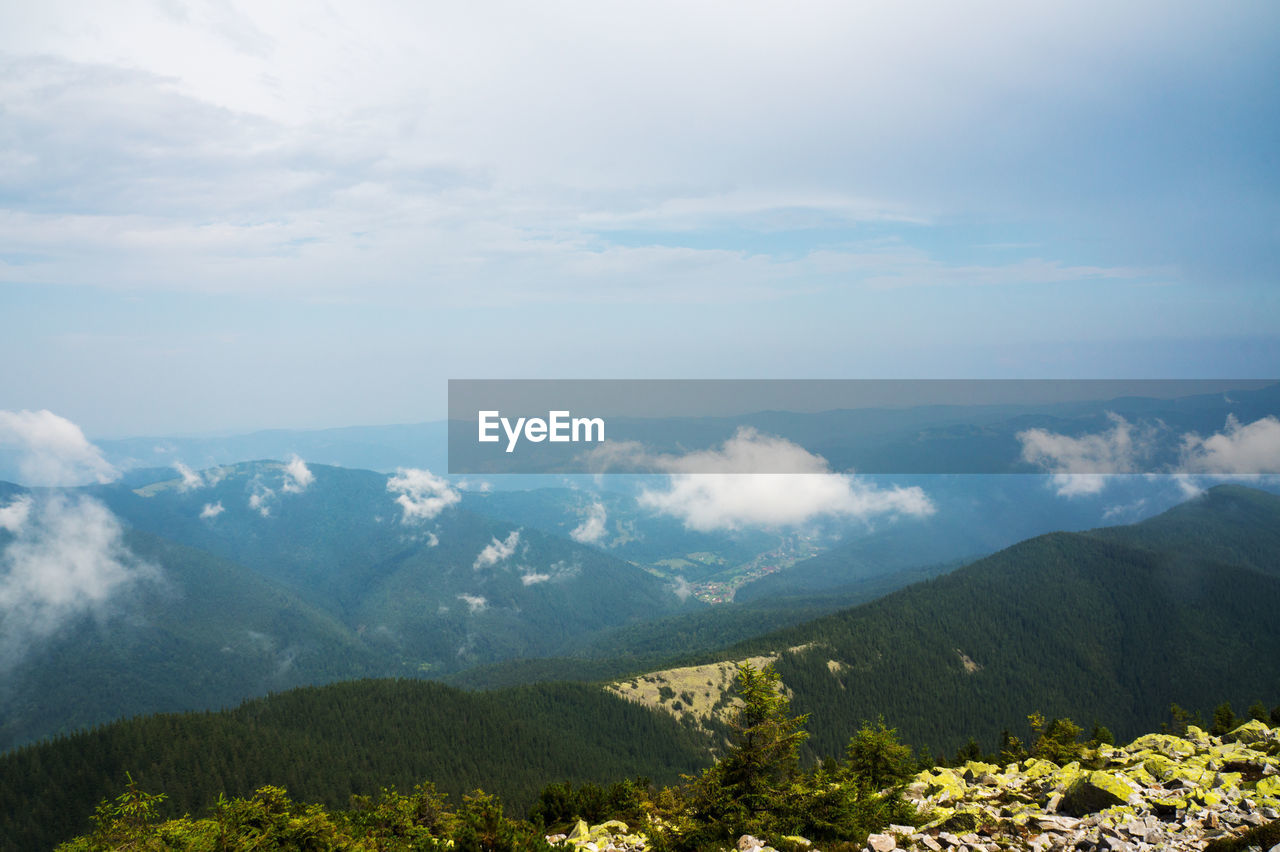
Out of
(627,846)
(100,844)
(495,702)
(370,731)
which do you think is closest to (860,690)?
(495,702)

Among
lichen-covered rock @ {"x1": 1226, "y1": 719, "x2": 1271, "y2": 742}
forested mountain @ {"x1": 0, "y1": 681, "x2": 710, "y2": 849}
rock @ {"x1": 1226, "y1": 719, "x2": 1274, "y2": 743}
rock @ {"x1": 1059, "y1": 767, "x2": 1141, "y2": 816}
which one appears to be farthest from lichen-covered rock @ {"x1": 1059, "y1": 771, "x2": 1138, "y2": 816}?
forested mountain @ {"x1": 0, "y1": 681, "x2": 710, "y2": 849}

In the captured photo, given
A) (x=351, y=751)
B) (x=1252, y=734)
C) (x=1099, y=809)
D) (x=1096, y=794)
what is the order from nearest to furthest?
1. (x=1099, y=809)
2. (x=1096, y=794)
3. (x=1252, y=734)
4. (x=351, y=751)

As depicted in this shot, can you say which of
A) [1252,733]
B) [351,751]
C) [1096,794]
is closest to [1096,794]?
[1096,794]

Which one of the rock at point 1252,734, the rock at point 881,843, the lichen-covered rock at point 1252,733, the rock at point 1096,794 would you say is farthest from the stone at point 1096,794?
the lichen-covered rock at point 1252,733

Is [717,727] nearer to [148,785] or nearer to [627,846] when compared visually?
[148,785]

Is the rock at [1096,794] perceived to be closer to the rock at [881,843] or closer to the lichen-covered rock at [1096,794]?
the lichen-covered rock at [1096,794]

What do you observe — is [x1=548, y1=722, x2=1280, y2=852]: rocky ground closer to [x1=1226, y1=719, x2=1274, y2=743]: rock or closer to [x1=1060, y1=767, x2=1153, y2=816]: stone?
[x1=1060, y1=767, x2=1153, y2=816]: stone

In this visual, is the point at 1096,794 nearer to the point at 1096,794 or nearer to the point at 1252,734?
the point at 1096,794
